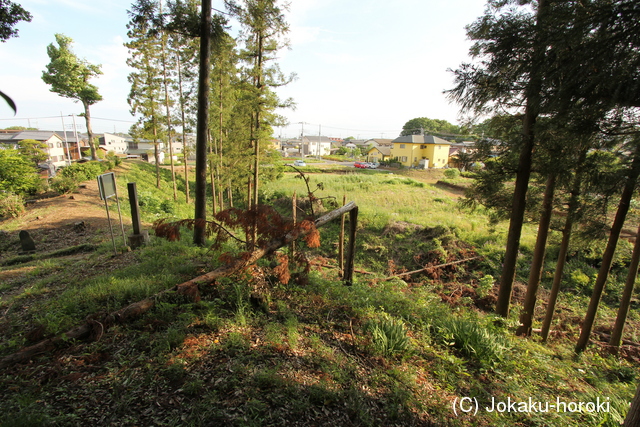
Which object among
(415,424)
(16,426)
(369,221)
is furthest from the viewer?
(369,221)

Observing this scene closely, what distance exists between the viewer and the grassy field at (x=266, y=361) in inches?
107

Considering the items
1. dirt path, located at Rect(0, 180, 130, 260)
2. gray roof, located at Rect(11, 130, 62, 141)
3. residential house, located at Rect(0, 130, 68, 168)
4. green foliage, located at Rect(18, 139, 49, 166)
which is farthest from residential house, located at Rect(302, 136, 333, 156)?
dirt path, located at Rect(0, 180, 130, 260)

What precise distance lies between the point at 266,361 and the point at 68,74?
36.1 metres

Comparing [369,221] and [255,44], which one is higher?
[255,44]

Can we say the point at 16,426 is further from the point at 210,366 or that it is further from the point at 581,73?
the point at 581,73

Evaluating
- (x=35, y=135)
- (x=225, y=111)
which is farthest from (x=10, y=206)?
(x=35, y=135)

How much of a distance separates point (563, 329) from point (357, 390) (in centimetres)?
882

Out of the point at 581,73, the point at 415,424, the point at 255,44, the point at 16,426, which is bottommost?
the point at 415,424

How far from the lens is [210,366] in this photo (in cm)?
318

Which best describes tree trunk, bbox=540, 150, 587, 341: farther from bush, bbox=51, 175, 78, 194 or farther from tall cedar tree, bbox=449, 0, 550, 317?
bush, bbox=51, 175, 78, 194

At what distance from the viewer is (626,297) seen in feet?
22.4

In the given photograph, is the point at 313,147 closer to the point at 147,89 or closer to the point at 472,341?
the point at 147,89

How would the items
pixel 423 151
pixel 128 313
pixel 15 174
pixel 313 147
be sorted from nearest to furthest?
pixel 128 313
pixel 15 174
pixel 423 151
pixel 313 147

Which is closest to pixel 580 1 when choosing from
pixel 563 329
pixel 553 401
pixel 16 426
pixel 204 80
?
pixel 553 401
